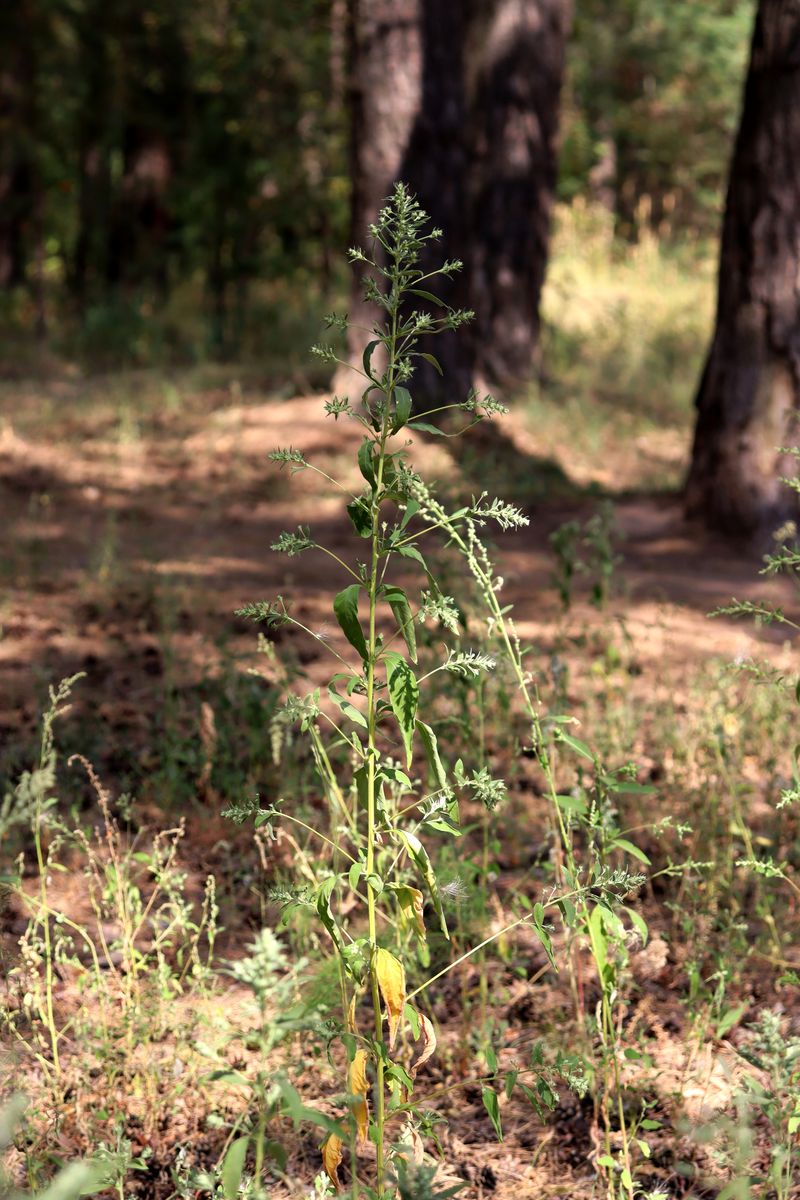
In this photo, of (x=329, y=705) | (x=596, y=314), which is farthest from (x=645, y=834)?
(x=596, y=314)

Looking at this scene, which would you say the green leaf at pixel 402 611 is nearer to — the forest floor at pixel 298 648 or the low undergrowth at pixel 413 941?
the low undergrowth at pixel 413 941

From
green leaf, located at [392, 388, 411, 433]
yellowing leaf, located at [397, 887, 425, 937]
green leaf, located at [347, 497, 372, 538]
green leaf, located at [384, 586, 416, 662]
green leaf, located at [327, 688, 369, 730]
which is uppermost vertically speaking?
green leaf, located at [392, 388, 411, 433]

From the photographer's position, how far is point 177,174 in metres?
14.7

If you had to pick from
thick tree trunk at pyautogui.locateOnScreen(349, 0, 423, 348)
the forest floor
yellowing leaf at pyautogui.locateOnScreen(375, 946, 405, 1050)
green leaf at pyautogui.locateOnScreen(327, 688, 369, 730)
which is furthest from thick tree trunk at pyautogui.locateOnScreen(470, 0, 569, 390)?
yellowing leaf at pyautogui.locateOnScreen(375, 946, 405, 1050)

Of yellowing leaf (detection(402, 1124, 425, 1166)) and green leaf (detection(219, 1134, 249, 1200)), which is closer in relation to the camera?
green leaf (detection(219, 1134, 249, 1200))

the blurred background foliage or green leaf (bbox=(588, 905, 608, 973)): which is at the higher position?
the blurred background foliage

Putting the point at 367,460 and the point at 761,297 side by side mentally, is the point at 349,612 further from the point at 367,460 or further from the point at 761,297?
the point at 761,297

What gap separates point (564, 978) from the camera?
329cm

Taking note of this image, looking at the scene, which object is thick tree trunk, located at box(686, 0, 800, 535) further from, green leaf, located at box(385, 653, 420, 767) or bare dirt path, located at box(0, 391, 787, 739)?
green leaf, located at box(385, 653, 420, 767)

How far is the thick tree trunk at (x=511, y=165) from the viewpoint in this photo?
10.4 meters

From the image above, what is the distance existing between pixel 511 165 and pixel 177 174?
5.61 meters

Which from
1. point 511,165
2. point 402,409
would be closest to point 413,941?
point 402,409

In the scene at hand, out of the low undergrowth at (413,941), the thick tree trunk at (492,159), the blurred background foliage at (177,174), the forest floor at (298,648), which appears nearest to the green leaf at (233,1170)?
the low undergrowth at (413,941)

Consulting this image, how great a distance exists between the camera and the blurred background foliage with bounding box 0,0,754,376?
1295 cm
